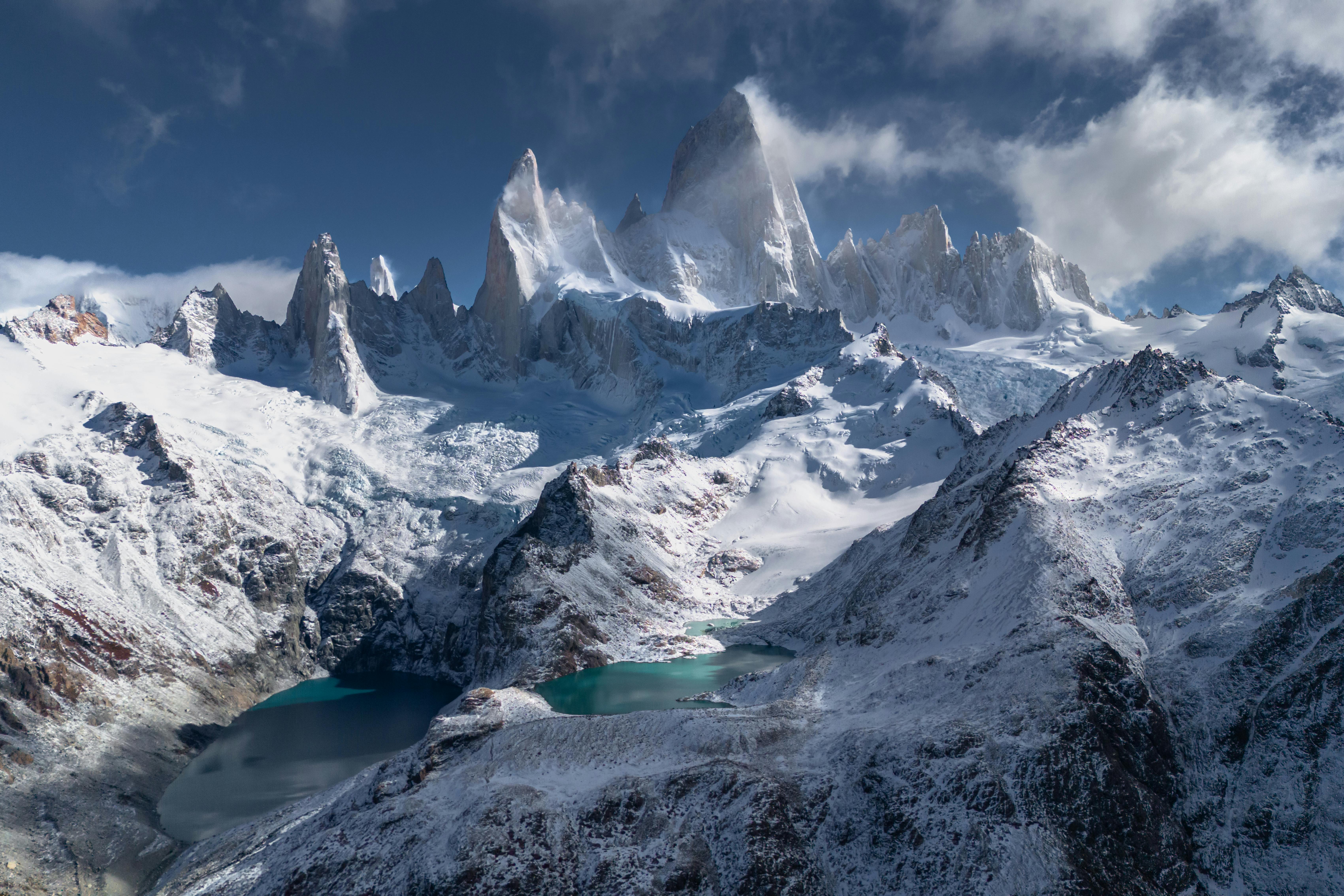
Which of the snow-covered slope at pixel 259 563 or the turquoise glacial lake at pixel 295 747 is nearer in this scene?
the turquoise glacial lake at pixel 295 747

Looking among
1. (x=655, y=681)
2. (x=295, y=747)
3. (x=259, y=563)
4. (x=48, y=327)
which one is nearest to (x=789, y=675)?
(x=655, y=681)

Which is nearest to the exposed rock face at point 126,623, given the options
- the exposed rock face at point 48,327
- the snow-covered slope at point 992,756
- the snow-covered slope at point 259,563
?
the snow-covered slope at point 259,563

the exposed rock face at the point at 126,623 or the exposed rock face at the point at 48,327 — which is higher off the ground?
the exposed rock face at the point at 48,327

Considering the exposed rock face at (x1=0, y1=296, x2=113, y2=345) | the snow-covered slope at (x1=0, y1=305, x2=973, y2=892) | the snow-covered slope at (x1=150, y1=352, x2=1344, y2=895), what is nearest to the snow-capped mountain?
the snow-covered slope at (x1=150, y1=352, x2=1344, y2=895)

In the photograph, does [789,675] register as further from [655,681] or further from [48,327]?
[48,327]

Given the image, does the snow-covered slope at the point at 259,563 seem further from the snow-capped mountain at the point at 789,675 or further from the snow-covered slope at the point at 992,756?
the snow-covered slope at the point at 992,756

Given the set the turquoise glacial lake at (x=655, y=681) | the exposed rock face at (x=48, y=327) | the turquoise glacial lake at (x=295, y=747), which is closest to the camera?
the turquoise glacial lake at (x=295, y=747)

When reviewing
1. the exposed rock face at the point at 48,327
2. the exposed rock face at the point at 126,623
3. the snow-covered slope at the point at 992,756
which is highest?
the exposed rock face at the point at 48,327

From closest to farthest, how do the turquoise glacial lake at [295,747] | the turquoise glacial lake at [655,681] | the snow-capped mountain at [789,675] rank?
the snow-capped mountain at [789,675], the turquoise glacial lake at [295,747], the turquoise glacial lake at [655,681]
